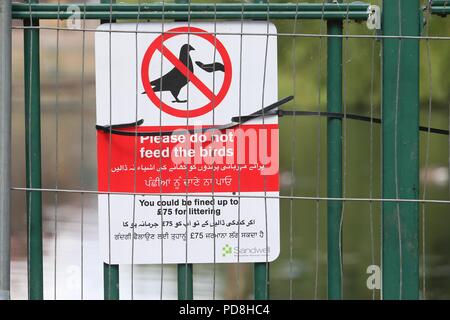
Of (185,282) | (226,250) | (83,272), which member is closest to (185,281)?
(185,282)

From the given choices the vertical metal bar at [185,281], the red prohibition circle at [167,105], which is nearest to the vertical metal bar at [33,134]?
the red prohibition circle at [167,105]

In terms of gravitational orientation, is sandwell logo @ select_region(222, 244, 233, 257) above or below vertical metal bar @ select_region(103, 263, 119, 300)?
above

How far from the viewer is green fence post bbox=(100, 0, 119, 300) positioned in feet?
16.2

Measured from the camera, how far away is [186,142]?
15.9 feet

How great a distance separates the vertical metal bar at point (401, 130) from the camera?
15.9 ft

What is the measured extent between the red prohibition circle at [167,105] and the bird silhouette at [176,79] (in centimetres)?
4

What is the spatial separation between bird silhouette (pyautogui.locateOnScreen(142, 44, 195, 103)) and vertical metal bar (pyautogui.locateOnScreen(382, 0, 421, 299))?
84cm

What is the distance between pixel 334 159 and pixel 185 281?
830mm

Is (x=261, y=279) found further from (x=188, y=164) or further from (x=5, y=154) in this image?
(x=5, y=154)

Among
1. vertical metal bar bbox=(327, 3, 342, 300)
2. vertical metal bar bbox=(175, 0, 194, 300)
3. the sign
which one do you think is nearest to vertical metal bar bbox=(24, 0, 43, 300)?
the sign

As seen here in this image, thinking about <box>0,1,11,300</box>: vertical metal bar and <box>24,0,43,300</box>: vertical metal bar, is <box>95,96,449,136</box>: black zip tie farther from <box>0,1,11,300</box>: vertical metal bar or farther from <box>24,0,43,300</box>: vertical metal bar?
<box>0,1,11,300</box>: vertical metal bar

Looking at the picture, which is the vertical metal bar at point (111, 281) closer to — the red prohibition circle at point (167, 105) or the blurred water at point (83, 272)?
the blurred water at point (83, 272)
